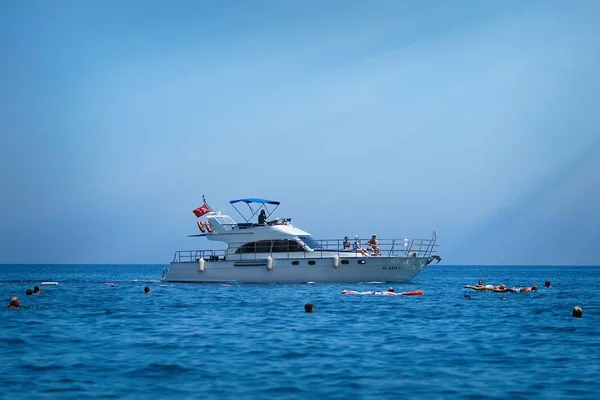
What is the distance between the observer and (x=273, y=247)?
4491 cm

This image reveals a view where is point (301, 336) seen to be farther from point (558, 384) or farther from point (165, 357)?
point (558, 384)

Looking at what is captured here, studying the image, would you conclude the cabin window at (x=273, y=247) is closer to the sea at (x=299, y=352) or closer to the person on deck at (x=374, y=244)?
the person on deck at (x=374, y=244)

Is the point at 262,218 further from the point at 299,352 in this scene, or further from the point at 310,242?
the point at 299,352

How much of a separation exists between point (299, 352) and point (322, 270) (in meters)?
26.0

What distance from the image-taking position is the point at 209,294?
A: 38.3m

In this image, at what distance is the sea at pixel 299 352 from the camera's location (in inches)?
526

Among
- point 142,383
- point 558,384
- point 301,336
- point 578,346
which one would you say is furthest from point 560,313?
point 142,383

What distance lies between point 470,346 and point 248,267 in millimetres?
27846

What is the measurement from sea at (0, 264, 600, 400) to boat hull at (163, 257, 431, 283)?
1160 cm

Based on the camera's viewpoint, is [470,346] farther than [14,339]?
No

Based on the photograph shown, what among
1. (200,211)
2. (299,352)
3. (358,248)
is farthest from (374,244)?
(299,352)

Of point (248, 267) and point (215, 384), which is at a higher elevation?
point (248, 267)

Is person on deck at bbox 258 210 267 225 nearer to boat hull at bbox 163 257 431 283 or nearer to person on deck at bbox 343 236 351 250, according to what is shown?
boat hull at bbox 163 257 431 283

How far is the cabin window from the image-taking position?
1752 inches
